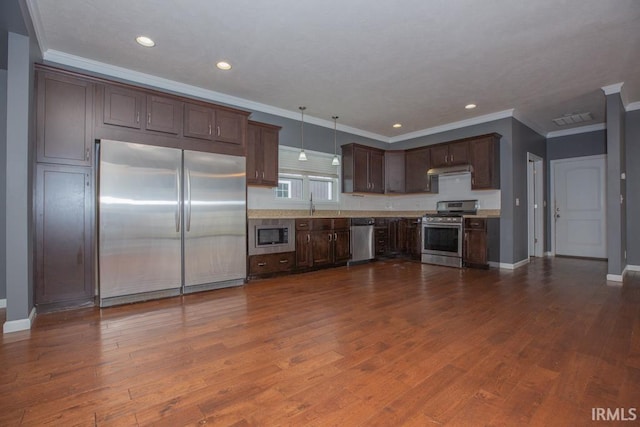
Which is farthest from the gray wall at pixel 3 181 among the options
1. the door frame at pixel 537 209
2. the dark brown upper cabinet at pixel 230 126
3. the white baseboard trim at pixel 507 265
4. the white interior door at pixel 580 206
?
the white interior door at pixel 580 206

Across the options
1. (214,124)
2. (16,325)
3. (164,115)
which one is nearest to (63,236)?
(16,325)

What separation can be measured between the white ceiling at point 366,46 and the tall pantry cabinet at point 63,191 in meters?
0.54

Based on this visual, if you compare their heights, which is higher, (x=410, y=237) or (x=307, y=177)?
(x=307, y=177)

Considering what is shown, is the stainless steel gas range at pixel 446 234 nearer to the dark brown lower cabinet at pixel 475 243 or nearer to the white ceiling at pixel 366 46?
the dark brown lower cabinet at pixel 475 243

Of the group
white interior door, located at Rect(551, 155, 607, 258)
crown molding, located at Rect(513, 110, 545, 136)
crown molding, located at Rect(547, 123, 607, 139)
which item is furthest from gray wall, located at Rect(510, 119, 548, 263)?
white interior door, located at Rect(551, 155, 607, 258)

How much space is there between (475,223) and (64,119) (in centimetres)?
579

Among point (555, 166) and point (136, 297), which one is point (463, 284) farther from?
point (555, 166)

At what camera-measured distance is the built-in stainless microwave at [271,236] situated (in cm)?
443

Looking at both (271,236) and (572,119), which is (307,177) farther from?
(572,119)

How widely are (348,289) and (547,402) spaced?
250cm

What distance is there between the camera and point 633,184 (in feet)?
16.6

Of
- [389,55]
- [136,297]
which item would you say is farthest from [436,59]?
[136,297]

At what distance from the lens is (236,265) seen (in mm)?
4129

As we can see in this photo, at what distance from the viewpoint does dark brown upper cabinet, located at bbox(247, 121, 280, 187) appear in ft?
15.3
